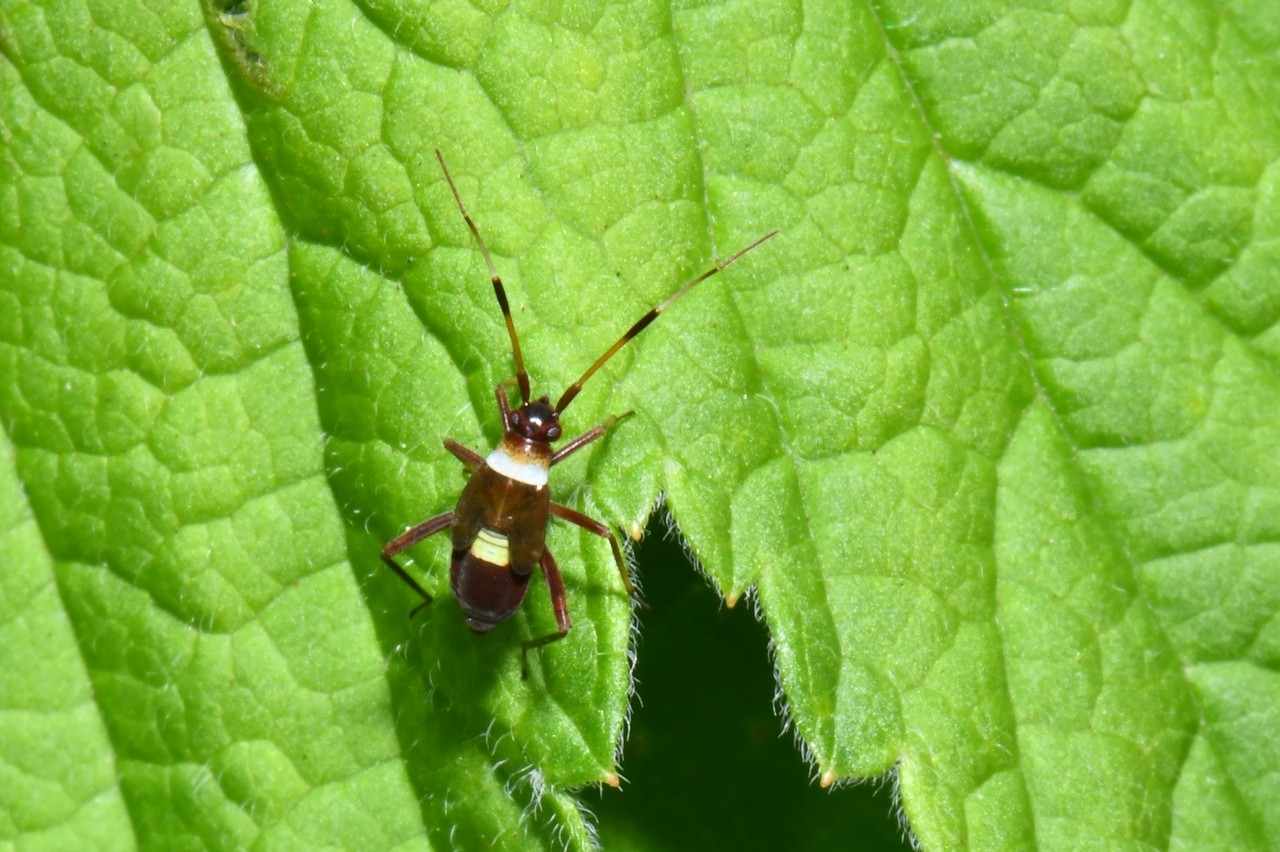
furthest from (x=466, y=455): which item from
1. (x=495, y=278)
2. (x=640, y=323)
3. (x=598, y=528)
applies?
(x=640, y=323)

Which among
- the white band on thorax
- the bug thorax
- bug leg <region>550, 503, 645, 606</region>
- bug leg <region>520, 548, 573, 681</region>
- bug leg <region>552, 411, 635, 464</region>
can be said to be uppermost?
the bug thorax

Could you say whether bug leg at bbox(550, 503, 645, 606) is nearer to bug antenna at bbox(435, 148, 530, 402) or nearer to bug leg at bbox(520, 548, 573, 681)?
→ bug leg at bbox(520, 548, 573, 681)

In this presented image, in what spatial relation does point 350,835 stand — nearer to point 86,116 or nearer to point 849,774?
point 849,774

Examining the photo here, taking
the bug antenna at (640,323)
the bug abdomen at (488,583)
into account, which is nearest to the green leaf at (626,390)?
the bug antenna at (640,323)

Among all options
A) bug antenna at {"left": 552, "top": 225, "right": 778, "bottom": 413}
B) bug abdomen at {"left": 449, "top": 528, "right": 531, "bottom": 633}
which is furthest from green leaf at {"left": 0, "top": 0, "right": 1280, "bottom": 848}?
bug abdomen at {"left": 449, "top": 528, "right": 531, "bottom": 633}

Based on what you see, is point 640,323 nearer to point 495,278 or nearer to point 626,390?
point 626,390

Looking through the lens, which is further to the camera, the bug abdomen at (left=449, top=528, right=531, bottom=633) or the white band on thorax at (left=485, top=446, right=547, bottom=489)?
the white band on thorax at (left=485, top=446, right=547, bottom=489)
